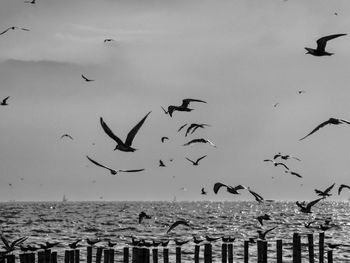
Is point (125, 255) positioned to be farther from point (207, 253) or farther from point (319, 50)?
point (319, 50)

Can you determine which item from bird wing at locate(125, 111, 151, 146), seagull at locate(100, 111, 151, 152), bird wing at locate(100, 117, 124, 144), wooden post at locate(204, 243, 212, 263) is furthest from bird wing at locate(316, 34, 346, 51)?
wooden post at locate(204, 243, 212, 263)

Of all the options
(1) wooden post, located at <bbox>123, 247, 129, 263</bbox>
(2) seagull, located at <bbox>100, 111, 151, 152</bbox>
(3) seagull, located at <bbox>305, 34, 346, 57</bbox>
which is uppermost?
(3) seagull, located at <bbox>305, 34, 346, 57</bbox>

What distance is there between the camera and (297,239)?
2908 centimetres

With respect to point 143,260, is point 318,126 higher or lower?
higher

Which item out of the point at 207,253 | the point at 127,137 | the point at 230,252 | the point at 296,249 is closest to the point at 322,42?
the point at 127,137

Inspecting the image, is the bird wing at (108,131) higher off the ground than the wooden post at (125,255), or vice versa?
the bird wing at (108,131)

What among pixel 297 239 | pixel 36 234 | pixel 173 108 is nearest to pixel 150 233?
pixel 36 234

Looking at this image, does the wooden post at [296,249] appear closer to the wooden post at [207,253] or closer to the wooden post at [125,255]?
the wooden post at [207,253]

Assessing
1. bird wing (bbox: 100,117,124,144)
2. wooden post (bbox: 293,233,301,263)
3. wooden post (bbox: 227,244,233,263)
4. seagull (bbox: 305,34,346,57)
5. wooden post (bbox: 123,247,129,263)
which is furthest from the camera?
wooden post (bbox: 293,233,301,263)

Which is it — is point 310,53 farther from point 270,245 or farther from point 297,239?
point 270,245

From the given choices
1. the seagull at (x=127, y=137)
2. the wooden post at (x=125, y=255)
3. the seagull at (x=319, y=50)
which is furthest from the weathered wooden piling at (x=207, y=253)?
the seagull at (x=127, y=137)

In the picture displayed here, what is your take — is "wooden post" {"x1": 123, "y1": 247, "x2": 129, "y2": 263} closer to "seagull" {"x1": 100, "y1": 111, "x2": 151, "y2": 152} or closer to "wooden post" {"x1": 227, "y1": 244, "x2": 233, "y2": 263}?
"wooden post" {"x1": 227, "y1": 244, "x2": 233, "y2": 263}

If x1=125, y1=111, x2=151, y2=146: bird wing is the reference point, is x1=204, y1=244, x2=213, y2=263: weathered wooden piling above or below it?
below

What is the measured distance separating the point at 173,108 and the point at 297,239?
12023 mm
